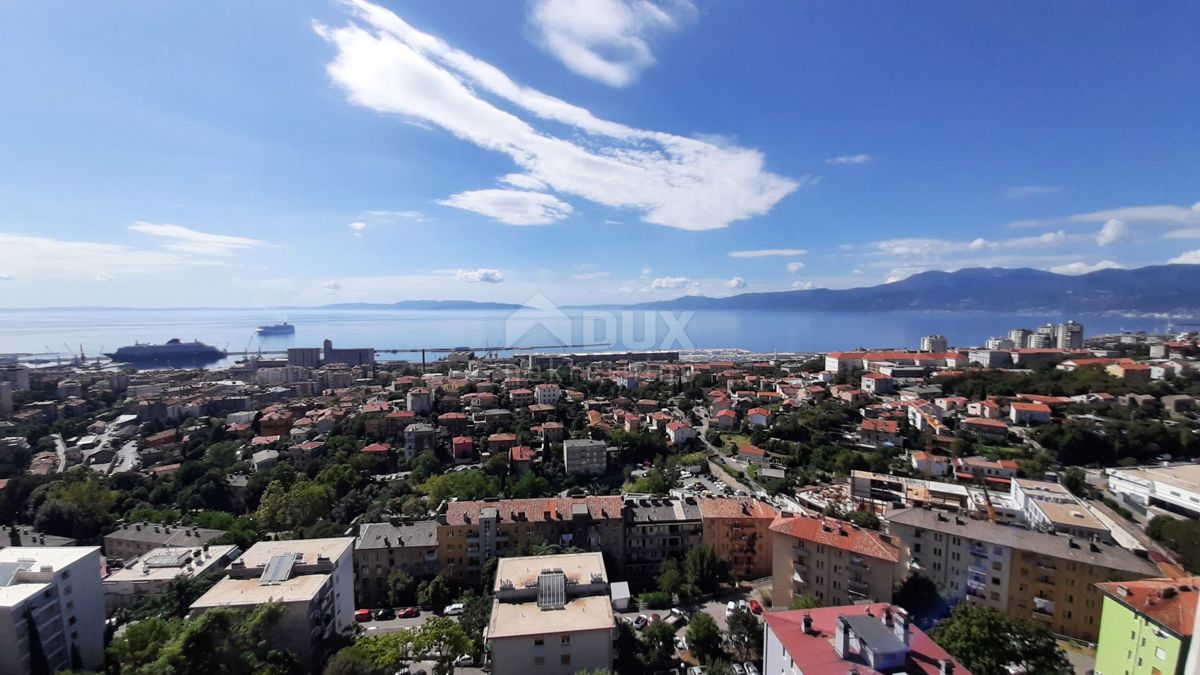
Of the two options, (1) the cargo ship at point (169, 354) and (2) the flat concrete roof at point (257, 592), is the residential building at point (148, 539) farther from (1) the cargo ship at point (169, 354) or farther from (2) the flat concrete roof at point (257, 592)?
(1) the cargo ship at point (169, 354)

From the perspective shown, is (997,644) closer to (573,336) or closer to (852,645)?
(852,645)

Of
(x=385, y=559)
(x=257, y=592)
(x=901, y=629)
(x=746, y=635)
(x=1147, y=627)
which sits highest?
(x=901, y=629)

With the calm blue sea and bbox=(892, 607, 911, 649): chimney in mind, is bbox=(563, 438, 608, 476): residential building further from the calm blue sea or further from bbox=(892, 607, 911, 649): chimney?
the calm blue sea

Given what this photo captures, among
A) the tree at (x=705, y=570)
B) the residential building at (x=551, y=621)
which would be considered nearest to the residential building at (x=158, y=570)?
the residential building at (x=551, y=621)

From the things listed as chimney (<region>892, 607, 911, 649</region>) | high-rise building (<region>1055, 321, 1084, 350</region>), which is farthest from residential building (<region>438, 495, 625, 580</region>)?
high-rise building (<region>1055, 321, 1084, 350</region>)

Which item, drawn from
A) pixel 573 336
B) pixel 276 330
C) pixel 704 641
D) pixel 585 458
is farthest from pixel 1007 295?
pixel 276 330

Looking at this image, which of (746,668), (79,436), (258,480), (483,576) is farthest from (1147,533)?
(79,436)

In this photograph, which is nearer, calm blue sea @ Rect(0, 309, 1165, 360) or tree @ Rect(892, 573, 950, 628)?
tree @ Rect(892, 573, 950, 628)
